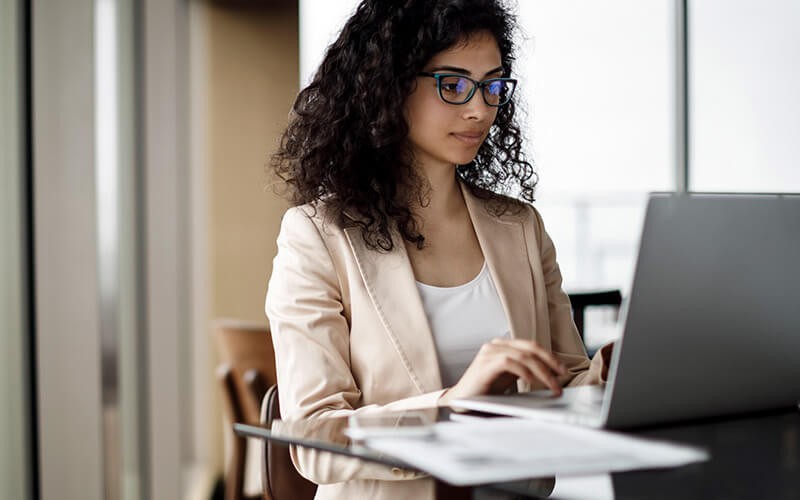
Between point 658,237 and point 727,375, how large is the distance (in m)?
Answer: 0.25

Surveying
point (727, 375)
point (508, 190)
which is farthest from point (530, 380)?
point (508, 190)

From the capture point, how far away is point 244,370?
3.51 meters

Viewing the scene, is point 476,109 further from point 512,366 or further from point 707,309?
point 707,309

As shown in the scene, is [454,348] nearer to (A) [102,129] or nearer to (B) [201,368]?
(A) [102,129]

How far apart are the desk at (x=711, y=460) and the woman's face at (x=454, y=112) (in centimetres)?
67

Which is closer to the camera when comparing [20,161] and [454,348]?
[454,348]

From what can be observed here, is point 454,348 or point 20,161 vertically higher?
point 20,161

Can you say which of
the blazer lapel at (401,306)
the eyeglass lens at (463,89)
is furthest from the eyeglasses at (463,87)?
the blazer lapel at (401,306)

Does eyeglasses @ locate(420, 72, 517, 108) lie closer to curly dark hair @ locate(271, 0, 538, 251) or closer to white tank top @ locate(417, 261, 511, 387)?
curly dark hair @ locate(271, 0, 538, 251)

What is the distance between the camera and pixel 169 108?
3.41 meters

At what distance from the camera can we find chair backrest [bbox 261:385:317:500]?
153cm

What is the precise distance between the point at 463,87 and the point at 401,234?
0.99ft

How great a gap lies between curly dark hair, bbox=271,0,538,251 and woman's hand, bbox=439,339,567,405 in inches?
19.3

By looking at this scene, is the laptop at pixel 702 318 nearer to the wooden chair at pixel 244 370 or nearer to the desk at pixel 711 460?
the desk at pixel 711 460
